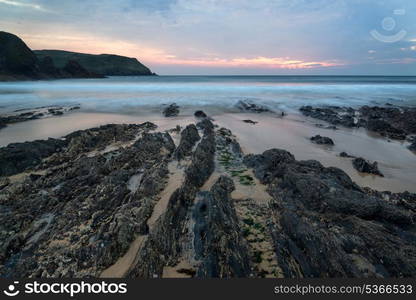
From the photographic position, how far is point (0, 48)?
81.6m

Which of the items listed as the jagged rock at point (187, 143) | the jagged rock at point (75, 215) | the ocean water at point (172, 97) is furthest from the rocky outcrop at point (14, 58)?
the jagged rock at point (75, 215)

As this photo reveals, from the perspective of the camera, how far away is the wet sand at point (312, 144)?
921 cm

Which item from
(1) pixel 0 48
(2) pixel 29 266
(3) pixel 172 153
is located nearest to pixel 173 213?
(2) pixel 29 266

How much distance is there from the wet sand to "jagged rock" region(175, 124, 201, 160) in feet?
9.11

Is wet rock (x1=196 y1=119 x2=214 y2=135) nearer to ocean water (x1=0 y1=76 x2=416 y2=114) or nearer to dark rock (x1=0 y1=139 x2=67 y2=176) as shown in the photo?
dark rock (x1=0 y1=139 x2=67 y2=176)

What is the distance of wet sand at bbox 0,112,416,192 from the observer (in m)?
9.21

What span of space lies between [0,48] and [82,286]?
4418 inches

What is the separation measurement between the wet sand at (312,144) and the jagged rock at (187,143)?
2778mm

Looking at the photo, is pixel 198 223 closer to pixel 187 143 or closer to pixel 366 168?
pixel 187 143

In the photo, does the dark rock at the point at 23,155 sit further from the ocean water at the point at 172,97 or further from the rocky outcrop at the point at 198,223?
the ocean water at the point at 172,97

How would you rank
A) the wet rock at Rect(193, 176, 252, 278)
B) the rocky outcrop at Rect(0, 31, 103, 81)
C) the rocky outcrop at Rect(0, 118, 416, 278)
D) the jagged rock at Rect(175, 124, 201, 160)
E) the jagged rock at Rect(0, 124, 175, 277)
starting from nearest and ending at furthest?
the wet rock at Rect(193, 176, 252, 278) → the rocky outcrop at Rect(0, 118, 416, 278) → the jagged rock at Rect(0, 124, 175, 277) → the jagged rock at Rect(175, 124, 201, 160) → the rocky outcrop at Rect(0, 31, 103, 81)

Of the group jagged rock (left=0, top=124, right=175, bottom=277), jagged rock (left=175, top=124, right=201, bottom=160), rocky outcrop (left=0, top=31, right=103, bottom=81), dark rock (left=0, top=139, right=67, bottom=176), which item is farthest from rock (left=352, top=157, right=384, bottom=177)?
rocky outcrop (left=0, top=31, right=103, bottom=81)

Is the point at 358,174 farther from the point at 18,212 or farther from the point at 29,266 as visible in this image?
the point at 18,212

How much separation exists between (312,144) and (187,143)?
7482mm
